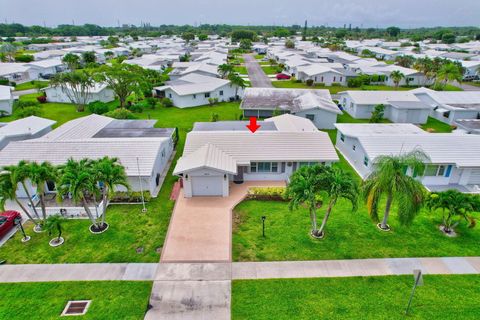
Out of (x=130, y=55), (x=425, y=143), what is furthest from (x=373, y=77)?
(x=130, y=55)

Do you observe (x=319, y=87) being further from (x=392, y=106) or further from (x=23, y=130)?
(x=23, y=130)

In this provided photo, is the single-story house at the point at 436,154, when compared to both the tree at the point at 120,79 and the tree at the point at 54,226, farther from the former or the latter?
the tree at the point at 120,79

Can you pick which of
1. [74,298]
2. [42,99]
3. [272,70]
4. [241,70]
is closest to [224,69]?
[241,70]

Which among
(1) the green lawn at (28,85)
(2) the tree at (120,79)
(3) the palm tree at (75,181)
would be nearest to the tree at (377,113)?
(2) the tree at (120,79)

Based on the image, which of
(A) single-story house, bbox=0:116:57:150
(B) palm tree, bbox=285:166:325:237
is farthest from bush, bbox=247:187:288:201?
(A) single-story house, bbox=0:116:57:150

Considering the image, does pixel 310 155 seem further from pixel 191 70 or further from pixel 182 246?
pixel 191 70
